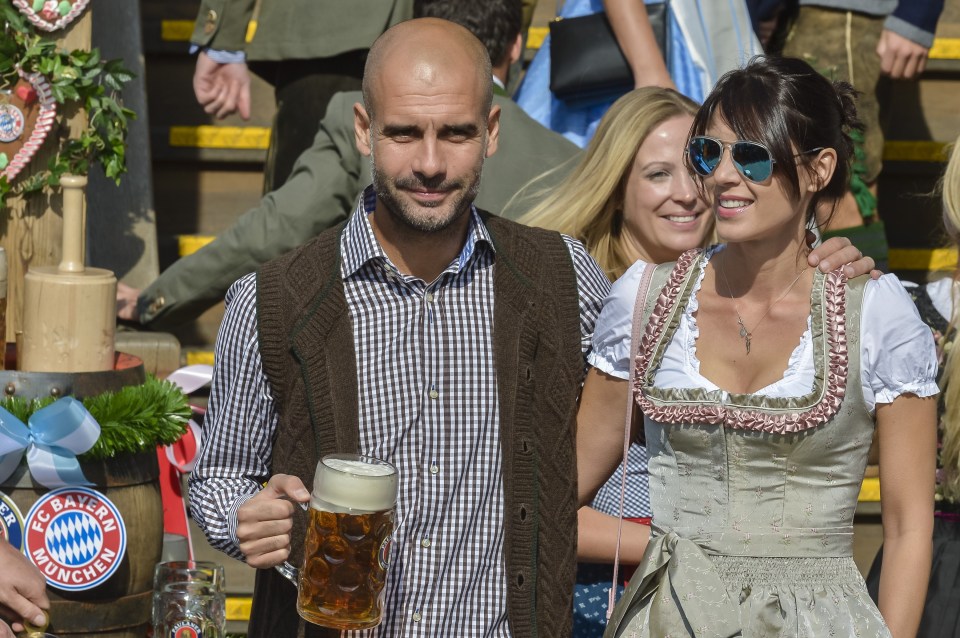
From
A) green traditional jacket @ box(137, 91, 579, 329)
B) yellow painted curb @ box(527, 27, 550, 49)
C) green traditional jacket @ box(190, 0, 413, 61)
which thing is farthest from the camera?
yellow painted curb @ box(527, 27, 550, 49)

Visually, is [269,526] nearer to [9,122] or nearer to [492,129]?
[492,129]

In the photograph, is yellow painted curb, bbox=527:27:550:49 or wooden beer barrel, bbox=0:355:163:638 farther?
yellow painted curb, bbox=527:27:550:49

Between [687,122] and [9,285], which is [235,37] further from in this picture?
[687,122]

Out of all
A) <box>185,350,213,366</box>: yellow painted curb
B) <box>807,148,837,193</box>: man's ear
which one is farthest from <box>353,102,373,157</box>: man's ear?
<box>185,350,213,366</box>: yellow painted curb

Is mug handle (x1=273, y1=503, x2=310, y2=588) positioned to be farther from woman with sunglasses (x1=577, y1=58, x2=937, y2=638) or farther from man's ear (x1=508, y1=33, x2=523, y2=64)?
man's ear (x1=508, y1=33, x2=523, y2=64)

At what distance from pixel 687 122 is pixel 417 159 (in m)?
1.24

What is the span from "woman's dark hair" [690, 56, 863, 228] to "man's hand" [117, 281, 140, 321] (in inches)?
84.9

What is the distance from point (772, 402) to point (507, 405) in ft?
1.42

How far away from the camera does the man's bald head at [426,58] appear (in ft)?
7.97

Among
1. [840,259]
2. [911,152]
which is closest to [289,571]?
[840,259]

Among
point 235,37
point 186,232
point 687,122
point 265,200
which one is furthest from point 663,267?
point 186,232

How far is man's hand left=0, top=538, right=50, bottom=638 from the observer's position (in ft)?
8.75

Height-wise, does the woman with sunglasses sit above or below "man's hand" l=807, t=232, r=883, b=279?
below

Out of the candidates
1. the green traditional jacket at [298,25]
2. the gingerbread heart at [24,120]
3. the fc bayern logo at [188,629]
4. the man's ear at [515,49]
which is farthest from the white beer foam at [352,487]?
the green traditional jacket at [298,25]
